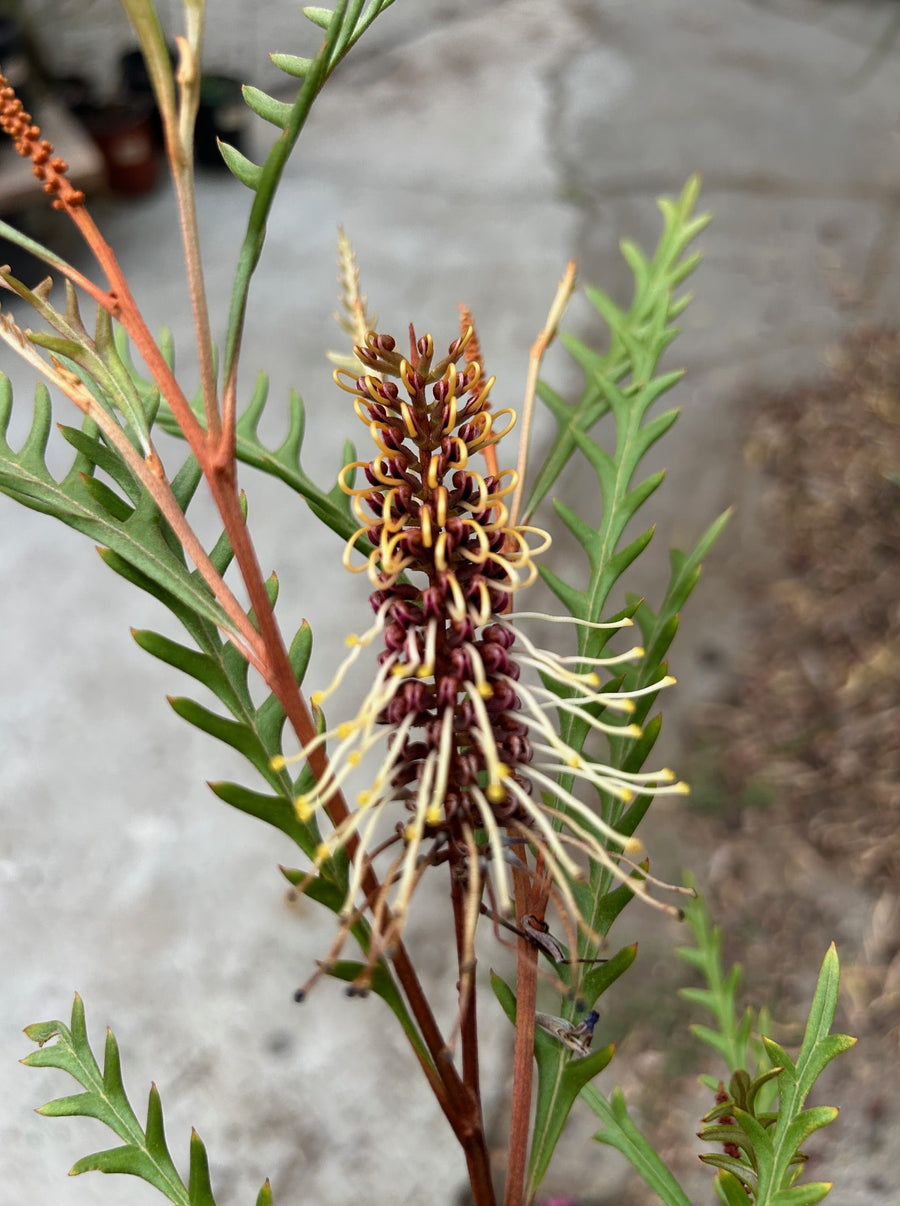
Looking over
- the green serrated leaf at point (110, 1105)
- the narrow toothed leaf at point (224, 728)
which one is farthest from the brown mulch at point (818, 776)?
the narrow toothed leaf at point (224, 728)

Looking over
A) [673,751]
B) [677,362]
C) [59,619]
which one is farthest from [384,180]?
[673,751]

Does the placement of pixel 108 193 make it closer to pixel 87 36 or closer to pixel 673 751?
pixel 87 36

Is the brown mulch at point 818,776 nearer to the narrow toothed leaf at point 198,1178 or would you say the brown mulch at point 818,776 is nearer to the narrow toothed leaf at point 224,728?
the narrow toothed leaf at point 198,1178

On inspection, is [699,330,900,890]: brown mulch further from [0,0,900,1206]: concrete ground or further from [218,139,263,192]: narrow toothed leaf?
[218,139,263,192]: narrow toothed leaf

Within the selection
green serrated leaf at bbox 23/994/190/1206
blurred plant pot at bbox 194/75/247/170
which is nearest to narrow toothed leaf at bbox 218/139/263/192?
green serrated leaf at bbox 23/994/190/1206

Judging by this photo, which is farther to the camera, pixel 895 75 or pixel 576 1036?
pixel 895 75

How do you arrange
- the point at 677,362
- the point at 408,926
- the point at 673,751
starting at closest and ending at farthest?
1. the point at 408,926
2. the point at 673,751
3. the point at 677,362
